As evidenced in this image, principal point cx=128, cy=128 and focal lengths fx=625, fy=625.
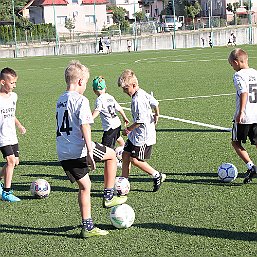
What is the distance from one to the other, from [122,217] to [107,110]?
310 cm

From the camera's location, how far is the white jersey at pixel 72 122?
6.27m

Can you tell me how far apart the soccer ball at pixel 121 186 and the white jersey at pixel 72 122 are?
141 cm

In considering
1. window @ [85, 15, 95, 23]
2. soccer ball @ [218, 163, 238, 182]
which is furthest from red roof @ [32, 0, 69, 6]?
soccer ball @ [218, 163, 238, 182]

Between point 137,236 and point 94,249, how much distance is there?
0.50m

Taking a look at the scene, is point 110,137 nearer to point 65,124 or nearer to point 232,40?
point 65,124

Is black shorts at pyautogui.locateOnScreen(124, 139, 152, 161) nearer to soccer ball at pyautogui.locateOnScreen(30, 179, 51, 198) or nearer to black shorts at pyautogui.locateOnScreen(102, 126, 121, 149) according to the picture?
soccer ball at pyautogui.locateOnScreen(30, 179, 51, 198)

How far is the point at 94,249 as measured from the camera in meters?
6.05

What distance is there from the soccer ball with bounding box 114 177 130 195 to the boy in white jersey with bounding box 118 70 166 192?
1.21 ft

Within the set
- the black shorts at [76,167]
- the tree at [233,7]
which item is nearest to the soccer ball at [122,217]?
the black shorts at [76,167]

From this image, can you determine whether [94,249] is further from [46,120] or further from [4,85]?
[46,120]

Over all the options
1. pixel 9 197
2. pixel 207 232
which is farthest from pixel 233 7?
pixel 207 232

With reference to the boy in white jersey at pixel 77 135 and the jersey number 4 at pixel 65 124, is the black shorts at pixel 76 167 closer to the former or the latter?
the boy in white jersey at pixel 77 135

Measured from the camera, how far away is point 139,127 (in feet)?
26.6

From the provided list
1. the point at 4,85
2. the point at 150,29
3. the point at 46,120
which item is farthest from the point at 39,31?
the point at 4,85
